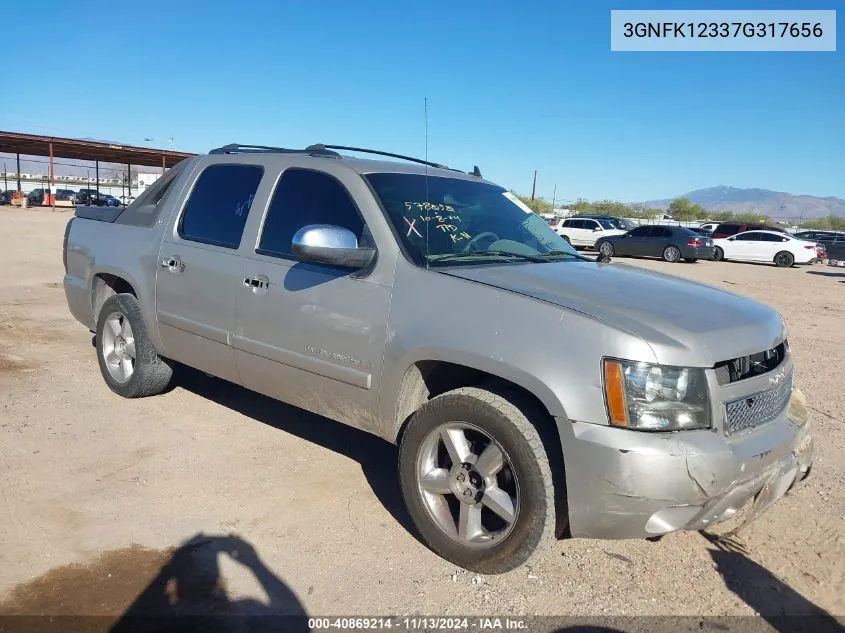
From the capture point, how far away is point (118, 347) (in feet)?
16.9

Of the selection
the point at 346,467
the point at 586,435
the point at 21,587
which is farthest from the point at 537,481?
the point at 21,587

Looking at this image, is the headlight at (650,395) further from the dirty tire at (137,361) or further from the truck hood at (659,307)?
the dirty tire at (137,361)

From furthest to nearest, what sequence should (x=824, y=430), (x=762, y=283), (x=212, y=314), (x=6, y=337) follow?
(x=762, y=283), (x=6, y=337), (x=824, y=430), (x=212, y=314)

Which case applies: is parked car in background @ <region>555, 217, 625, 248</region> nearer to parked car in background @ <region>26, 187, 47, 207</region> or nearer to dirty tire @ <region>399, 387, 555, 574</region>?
dirty tire @ <region>399, 387, 555, 574</region>

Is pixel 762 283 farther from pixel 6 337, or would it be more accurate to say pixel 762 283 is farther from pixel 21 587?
pixel 21 587

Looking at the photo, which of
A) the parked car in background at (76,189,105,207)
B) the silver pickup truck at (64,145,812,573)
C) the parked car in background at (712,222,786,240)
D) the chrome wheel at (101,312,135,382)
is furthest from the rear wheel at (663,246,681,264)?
the parked car in background at (76,189,105,207)

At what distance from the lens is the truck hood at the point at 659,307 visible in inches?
106

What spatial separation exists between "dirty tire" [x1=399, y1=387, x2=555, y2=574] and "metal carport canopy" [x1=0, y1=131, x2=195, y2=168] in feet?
105

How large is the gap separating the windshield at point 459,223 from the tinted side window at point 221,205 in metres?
0.93

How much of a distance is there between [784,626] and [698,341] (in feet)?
4.01

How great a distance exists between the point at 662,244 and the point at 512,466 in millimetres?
24786

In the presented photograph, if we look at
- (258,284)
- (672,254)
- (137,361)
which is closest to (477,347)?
(258,284)

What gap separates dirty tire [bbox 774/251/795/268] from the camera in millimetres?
26359

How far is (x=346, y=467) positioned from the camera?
417 centimetres
